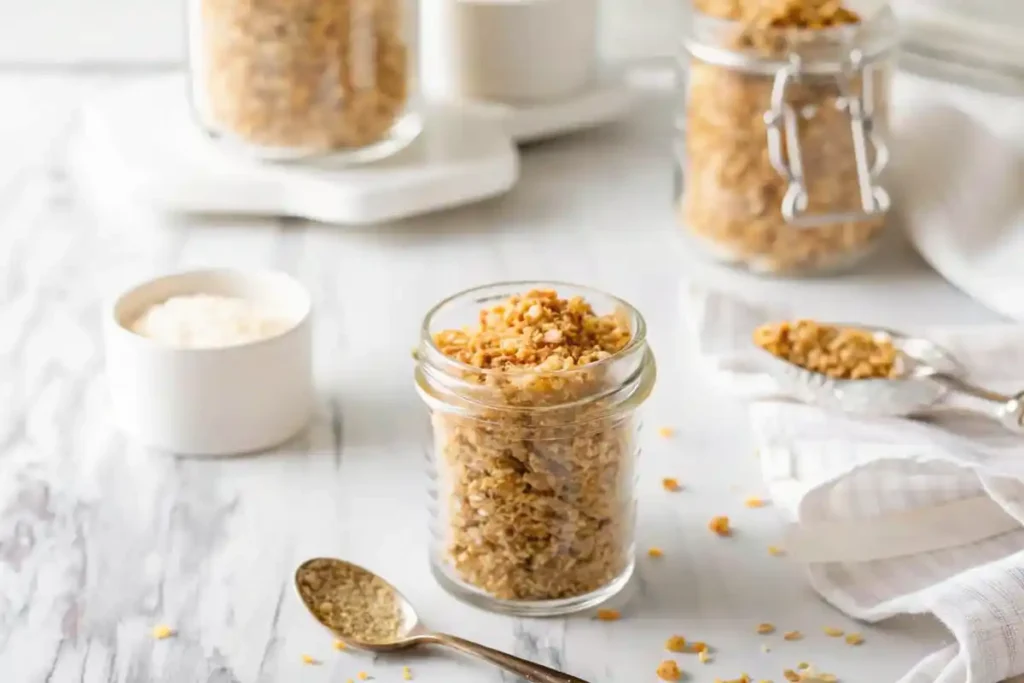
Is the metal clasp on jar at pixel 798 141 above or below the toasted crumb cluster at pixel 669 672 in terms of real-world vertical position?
above

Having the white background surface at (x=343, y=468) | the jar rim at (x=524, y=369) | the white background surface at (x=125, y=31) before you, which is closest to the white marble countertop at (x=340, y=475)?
the white background surface at (x=343, y=468)

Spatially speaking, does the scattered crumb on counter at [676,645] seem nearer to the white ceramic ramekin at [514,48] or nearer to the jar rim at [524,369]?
Result: the jar rim at [524,369]

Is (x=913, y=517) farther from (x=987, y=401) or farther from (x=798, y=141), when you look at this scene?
(x=798, y=141)

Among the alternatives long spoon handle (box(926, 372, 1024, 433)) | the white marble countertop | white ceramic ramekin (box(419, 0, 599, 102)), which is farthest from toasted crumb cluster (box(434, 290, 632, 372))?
white ceramic ramekin (box(419, 0, 599, 102))

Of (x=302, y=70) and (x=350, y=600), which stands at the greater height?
(x=302, y=70)

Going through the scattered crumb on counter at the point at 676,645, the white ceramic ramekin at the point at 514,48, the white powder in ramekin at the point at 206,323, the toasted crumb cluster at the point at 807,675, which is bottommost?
the scattered crumb on counter at the point at 676,645

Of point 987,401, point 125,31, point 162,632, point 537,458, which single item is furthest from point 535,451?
point 125,31

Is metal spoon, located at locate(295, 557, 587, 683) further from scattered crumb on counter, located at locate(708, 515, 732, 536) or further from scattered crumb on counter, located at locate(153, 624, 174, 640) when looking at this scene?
scattered crumb on counter, located at locate(708, 515, 732, 536)
